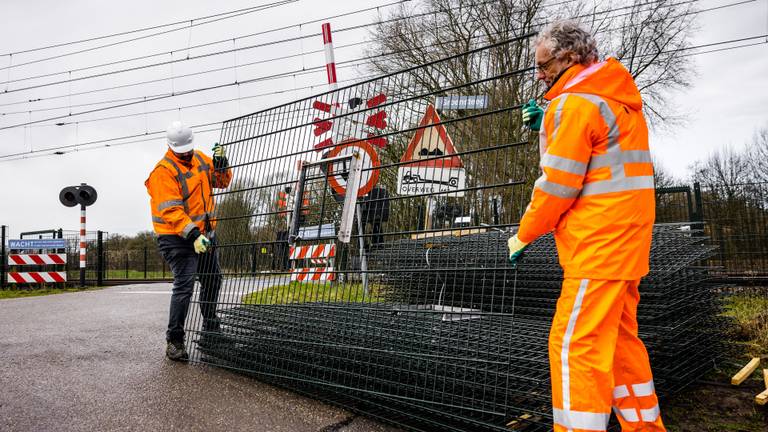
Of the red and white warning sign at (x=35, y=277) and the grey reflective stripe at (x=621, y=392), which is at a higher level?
the red and white warning sign at (x=35, y=277)

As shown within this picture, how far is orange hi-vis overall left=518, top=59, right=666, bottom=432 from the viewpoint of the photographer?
1908 mm

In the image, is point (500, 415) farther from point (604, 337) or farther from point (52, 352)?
point (52, 352)

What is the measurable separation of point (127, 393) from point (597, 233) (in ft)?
10.0

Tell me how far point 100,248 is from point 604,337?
14.2 metres

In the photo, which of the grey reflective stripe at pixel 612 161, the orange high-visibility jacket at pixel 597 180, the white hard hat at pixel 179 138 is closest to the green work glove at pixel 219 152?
the white hard hat at pixel 179 138

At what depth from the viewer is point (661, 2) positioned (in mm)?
16172

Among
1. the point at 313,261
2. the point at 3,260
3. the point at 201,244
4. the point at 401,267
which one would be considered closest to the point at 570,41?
the point at 401,267

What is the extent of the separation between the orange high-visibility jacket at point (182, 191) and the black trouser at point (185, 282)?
0.14 meters

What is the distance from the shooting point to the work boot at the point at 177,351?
4.19 m

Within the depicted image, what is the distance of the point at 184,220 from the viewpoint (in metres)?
4.09

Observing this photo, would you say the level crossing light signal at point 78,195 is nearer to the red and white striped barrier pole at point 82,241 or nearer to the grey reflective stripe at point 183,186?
the red and white striped barrier pole at point 82,241

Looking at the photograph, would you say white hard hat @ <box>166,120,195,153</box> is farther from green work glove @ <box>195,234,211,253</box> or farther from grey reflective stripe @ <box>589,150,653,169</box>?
grey reflective stripe @ <box>589,150,653,169</box>

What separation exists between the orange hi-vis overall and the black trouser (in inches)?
→ 114

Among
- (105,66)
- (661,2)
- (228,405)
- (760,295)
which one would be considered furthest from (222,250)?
(661,2)
